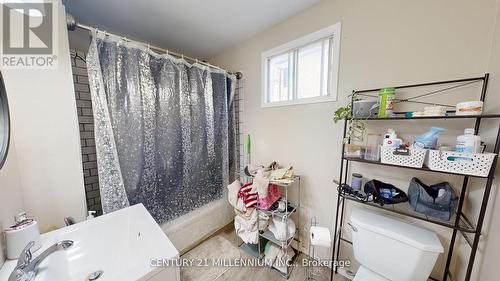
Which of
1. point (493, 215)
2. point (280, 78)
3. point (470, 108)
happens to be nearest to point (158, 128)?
point (280, 78)

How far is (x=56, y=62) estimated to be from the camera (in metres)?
0.99

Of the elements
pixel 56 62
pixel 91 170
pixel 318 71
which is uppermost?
pixel 318 71

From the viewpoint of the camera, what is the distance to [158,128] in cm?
149

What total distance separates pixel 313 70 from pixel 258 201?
4.20 feet

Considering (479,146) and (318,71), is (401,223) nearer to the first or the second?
(479,146)

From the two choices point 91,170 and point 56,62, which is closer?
point 56,62

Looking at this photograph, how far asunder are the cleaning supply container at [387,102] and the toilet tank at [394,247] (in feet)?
2.22

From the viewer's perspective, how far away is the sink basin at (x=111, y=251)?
67 centimetres

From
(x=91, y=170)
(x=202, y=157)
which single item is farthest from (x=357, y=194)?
(x=91, y=170)

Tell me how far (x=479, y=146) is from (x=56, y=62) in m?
2.29

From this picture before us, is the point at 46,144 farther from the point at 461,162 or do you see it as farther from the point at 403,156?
the point at 461,162

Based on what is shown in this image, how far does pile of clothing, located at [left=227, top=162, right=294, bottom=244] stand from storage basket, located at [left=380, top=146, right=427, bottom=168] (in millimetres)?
Answer: 665

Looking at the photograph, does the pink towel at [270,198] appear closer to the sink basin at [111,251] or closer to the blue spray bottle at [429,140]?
the sink basin at [111,251]

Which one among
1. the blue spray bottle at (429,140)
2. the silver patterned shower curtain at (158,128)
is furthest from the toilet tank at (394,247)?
the silver patterned shower curtain at (158,128)
